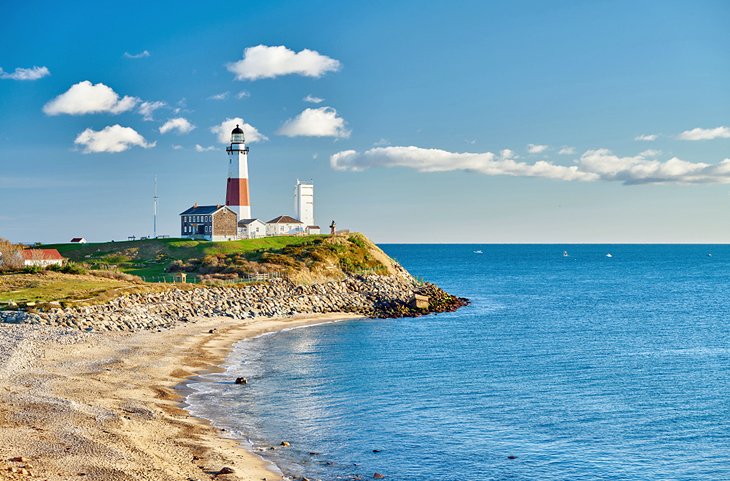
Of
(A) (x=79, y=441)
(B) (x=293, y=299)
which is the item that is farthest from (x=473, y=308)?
(A) (x=79, y=441)

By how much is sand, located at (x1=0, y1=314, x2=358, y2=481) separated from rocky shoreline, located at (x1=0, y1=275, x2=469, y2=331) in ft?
12.3

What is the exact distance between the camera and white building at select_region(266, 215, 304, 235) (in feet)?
407

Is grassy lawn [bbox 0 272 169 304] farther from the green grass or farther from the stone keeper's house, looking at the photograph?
the stone keeper's house

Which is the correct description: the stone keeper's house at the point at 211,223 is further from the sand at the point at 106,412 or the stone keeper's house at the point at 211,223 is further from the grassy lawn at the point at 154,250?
the sand at the point at 106,412

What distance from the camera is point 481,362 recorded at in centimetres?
4941

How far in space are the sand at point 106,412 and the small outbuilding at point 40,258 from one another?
36.5 metres

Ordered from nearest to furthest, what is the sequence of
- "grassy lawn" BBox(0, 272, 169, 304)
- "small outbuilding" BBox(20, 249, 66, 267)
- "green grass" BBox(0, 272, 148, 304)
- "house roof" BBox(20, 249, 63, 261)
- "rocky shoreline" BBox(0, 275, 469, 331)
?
"rocky shoreline" BBox(0, 275, 469, 331) → "grassy lawn" BBox(0, 272, 169, 304) → "green grass" BBox(0, 272, 148, 304) → "small outbuilding" BBox(20, 249, 66, 267) → "house roof" BBox(20, 249, 63, 261)

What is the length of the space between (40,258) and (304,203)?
5387cm

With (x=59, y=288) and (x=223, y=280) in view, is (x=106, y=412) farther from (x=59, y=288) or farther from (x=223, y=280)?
(x=223, y=280)

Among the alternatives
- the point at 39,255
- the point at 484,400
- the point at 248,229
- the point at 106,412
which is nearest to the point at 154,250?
the point at 248,229

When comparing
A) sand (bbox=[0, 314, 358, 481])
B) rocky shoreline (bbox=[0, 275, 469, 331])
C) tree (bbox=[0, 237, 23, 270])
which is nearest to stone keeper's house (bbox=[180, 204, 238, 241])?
rocky shoreline (bbox=[0, 275, 469, 331])

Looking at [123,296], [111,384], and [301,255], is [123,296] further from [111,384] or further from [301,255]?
[301,255]

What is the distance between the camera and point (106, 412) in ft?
99.3

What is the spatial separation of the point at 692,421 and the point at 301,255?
218 ft
